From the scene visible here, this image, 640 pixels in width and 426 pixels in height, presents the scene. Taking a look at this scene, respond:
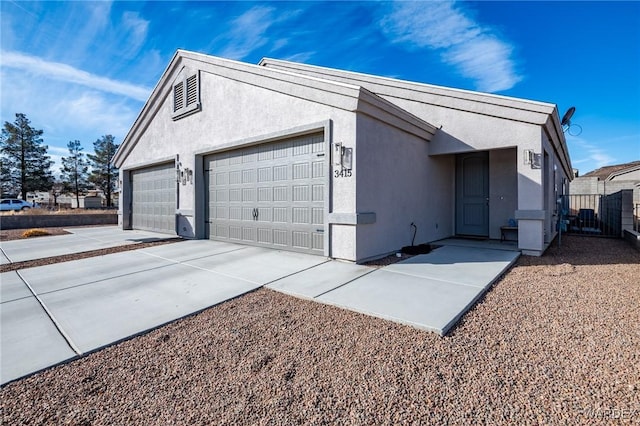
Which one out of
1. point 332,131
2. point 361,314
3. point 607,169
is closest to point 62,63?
point 332,131

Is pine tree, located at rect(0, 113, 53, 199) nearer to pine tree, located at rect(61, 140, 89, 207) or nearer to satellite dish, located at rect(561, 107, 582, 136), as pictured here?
pine tree, located at rect(61, 140, 89, 207)

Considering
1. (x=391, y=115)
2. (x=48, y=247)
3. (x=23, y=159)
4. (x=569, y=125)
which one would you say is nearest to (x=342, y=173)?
(x=391, y=115)

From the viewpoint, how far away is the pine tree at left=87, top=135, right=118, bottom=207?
3145 centimetres

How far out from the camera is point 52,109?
455 inches

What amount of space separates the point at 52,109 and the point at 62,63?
2.88m

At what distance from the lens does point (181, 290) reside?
4141 millimetres

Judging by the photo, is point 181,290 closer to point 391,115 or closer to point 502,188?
point 391,115

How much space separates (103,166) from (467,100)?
36.6m

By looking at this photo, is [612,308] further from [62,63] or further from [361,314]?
[62,63]

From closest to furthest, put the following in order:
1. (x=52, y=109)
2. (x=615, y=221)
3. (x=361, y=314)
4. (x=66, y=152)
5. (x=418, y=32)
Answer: (x=361, y=314) → (x=418, y=32) → (x=615, y=221) → (x=52, y=109) → (x=66, y=152)

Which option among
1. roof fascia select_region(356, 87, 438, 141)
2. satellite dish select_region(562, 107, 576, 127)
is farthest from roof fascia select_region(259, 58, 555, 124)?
satellite dish select_region(562, 107, 576, 127)

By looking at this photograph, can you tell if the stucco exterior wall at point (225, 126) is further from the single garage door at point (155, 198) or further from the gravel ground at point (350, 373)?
the gravel ground at point (350, 373)

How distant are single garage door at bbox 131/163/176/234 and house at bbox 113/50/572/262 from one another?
0.16m

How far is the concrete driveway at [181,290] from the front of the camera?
9.27 feet
